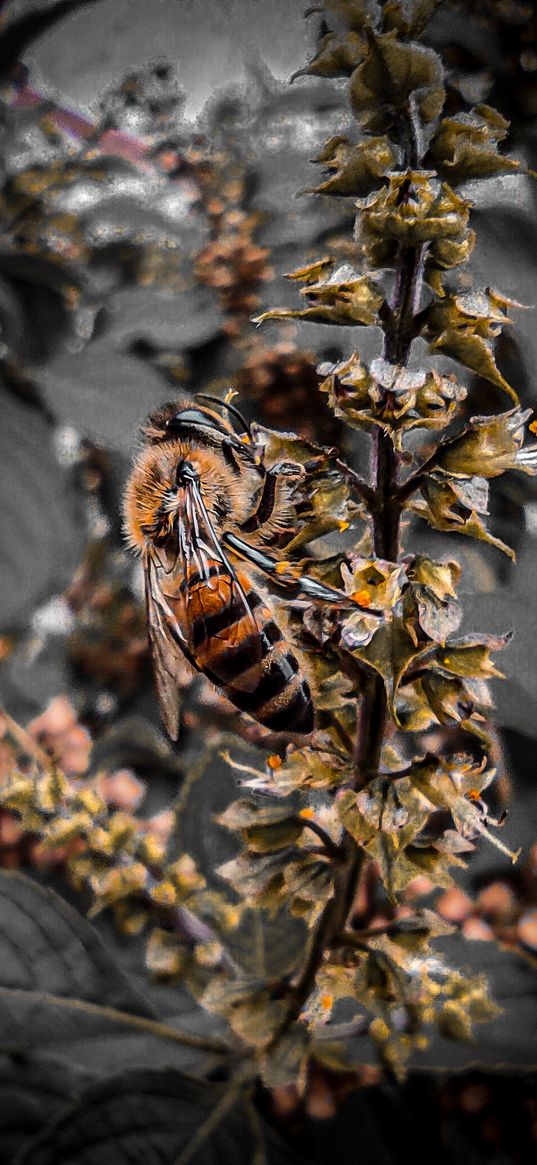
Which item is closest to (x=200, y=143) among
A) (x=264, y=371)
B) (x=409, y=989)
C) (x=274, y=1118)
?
(x=264, y=371)

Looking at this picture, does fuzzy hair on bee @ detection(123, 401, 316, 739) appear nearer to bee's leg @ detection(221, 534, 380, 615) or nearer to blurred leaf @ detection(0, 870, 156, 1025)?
Result: bee's leg @ detection(221, 534, 380, 615)

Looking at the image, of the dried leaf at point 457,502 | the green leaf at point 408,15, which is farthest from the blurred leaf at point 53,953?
the green leaf at point 408,15

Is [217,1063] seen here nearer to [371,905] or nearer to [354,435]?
[371,905]

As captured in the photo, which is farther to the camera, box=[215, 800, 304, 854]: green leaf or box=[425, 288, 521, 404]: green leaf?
box=[215, 800, 304, 854]: green leaf

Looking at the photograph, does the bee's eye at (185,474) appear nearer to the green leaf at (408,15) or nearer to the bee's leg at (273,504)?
the bee's leg at (273,504)

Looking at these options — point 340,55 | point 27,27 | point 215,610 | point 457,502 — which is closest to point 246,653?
point 215,610

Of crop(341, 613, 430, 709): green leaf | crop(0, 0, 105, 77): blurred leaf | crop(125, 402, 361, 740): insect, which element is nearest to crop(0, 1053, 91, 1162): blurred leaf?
crop(125, 402, 361, 740): insect

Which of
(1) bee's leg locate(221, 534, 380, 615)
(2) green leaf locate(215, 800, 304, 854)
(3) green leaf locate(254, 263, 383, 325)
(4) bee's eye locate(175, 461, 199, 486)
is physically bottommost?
(2) green leaf locate(215, 800, 304, 854)
